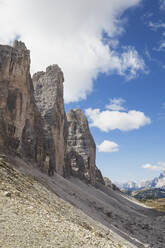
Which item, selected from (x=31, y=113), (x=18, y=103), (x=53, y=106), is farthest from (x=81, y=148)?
(x=18, y=103)

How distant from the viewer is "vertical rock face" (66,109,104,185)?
93.0 meters

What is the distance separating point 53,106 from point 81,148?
37.6 meters

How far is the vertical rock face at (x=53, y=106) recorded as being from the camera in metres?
69.7

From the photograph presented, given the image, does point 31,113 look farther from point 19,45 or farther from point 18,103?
point 19,45

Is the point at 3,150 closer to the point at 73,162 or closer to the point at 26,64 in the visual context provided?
the point at 26,64

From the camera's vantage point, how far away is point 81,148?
103 metres

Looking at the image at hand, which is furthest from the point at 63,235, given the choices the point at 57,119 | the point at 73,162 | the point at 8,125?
the point at 73,162

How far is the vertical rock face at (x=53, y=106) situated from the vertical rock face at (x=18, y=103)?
1487 centimetres

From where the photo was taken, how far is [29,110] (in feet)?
179

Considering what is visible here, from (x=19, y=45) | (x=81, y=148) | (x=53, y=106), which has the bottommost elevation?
(x=81, y=148)

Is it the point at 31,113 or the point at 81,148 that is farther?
the point at 81,148

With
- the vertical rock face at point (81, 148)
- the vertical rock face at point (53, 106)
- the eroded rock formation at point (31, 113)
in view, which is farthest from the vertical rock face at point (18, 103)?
the vertical rock face at point (81, 148)

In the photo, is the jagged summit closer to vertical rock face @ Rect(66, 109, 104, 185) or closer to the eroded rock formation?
the eroded rock formation

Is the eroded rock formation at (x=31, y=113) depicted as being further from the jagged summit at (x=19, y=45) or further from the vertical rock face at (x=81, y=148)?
the vertical rock face at (x=81, y=148)
